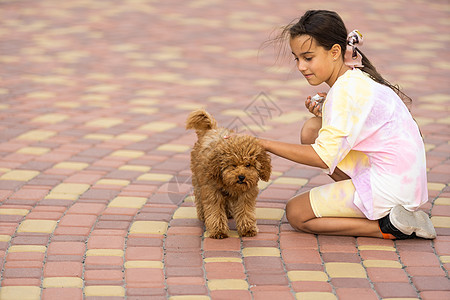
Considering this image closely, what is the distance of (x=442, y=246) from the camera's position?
12.6ft

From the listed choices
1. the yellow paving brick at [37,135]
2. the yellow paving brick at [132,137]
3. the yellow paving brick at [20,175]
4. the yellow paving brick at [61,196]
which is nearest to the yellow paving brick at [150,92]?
the yellow paving brick at [132,137]

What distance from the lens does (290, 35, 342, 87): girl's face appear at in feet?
12.5

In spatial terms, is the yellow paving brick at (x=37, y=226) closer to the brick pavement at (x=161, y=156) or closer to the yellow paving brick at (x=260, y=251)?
the brick pavement at (x=161, y=156)

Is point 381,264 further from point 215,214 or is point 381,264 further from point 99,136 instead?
point 99,136

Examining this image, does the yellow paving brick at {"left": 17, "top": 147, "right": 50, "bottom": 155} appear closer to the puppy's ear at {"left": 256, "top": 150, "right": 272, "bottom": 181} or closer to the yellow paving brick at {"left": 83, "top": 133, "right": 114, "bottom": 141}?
the yellow paving brick at {"left": 83, "top": 133, "right": 114, "bottom": 141}

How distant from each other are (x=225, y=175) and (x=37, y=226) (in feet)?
4.18

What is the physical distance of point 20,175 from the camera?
15.9 feet

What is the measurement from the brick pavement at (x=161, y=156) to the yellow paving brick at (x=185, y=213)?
2 cm

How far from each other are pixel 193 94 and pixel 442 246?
3.71m

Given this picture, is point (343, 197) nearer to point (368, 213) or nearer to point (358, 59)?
point (368, 213)

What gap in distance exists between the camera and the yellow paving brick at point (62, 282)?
131 inches

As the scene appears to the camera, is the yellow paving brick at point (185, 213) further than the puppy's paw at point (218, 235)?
Yes

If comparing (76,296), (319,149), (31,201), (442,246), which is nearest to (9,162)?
(31,201)

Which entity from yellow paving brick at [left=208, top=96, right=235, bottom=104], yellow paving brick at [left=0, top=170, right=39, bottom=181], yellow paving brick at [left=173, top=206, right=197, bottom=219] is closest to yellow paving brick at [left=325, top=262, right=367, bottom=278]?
yellow paving brick at [left=173, top=206, right=197, bottom=219]
